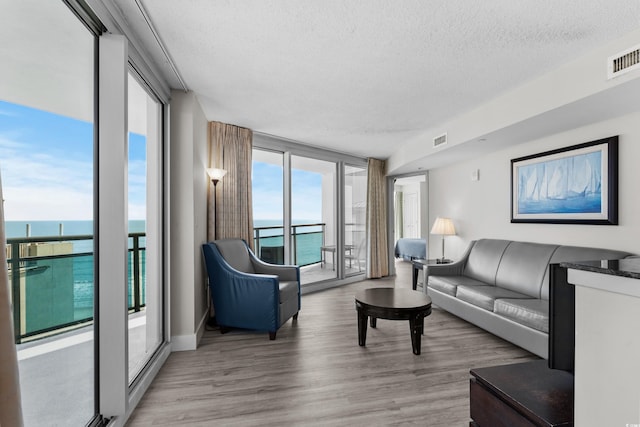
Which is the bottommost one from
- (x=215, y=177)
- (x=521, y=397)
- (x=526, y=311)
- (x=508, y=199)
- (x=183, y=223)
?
(x=526, y=311)

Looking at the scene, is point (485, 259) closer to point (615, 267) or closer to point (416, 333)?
point (416, 333)

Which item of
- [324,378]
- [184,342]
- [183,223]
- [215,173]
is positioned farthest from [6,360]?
[215,173]

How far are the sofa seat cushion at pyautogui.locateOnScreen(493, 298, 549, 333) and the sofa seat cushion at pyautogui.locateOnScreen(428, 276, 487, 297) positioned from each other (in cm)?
68

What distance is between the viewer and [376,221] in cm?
646

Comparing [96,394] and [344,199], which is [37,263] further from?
[344,199]

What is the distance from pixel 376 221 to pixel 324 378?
4299 millimetres

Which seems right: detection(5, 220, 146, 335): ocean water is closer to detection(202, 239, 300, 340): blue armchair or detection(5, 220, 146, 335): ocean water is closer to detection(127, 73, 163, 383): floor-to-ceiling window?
detection(127, 73, 163, 383): floor-to-ceiling window

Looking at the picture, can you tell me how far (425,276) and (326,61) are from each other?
307 cm

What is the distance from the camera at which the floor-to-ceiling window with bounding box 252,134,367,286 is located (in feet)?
15.8

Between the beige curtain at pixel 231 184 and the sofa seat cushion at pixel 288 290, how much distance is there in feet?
2.92

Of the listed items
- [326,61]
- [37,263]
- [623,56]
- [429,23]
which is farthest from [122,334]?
[623,56]

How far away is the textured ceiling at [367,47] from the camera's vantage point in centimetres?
185

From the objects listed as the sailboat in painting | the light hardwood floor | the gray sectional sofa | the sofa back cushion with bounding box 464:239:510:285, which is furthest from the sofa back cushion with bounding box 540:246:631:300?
the light hardwood floor

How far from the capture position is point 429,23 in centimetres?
198
